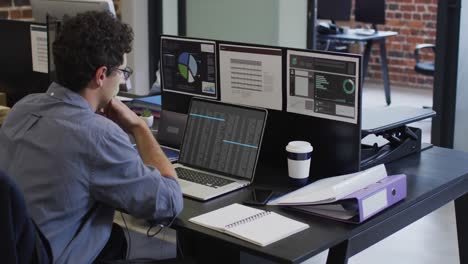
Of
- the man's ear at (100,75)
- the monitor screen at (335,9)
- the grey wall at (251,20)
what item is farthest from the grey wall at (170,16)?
the man's ear at (100,75)

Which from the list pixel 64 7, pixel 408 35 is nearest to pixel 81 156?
pixel 64 7

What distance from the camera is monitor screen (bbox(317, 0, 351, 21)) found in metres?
7.17

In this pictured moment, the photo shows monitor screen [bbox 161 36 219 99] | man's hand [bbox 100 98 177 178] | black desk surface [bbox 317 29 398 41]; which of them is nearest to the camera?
man's hand [bbox 100 98 177 178]

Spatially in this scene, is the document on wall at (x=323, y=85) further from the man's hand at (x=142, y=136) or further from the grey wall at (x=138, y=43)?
the grey wall at (x=138, y=43)

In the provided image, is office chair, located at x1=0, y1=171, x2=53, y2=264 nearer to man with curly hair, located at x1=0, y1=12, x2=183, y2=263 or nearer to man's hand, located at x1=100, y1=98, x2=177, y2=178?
man with curly hair, located at x1=0, y1=12, x2=183, y2=263

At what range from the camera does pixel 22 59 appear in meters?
3.59

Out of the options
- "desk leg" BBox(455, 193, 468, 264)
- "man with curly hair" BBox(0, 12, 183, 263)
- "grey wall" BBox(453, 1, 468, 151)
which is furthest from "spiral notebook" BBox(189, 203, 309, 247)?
"grey wall" BBox(453, 1, 468, 151)

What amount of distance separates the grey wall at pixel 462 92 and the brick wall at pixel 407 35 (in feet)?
10.4

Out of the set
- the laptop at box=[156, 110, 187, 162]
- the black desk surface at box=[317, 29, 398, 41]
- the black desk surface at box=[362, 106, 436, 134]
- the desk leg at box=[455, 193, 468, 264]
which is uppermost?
the black desk surface at box=[317, 29, 398, 41]

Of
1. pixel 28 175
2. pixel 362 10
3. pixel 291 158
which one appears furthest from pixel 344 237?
pixel 362 10

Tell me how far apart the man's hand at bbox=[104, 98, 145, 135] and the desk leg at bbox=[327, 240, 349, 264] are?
28.2 inches

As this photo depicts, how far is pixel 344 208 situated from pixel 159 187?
0.52 m

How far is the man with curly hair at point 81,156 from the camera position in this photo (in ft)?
6.36

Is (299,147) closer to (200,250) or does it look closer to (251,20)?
(200,250)
